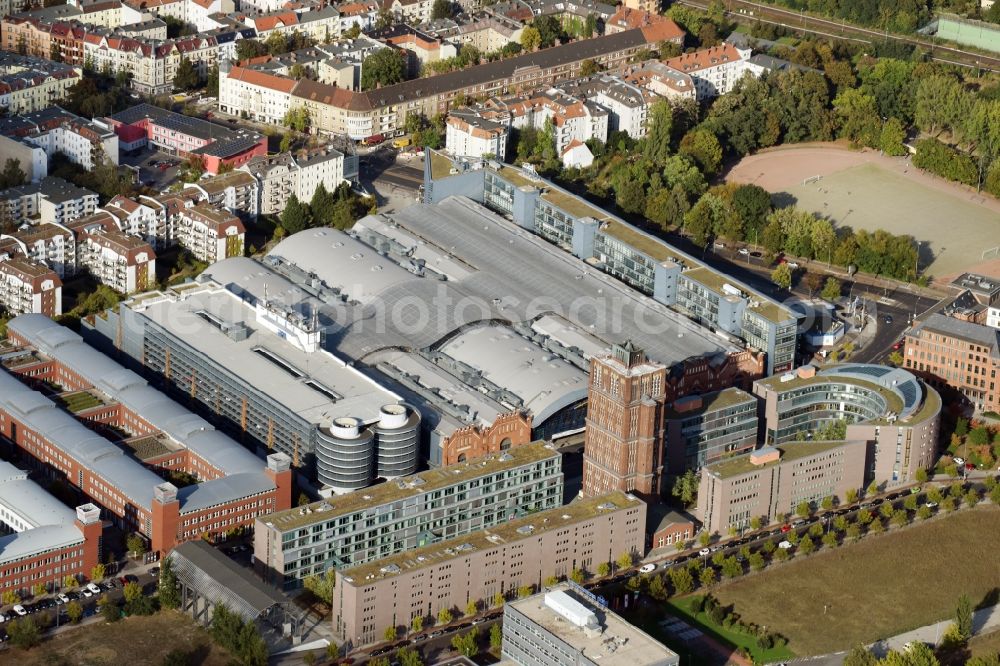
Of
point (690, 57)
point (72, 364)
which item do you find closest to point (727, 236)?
point (690, 57)

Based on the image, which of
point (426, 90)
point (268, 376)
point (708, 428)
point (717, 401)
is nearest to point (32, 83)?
point (426, 90)

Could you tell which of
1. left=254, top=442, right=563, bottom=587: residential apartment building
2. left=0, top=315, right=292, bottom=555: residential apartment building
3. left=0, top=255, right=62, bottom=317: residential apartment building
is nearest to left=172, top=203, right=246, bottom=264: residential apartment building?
left=0, top=255, right=62, bottom=317: residential apartment building

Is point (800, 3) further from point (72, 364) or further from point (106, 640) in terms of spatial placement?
point (106, 640)

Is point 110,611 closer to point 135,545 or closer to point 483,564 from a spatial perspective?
point 135,545

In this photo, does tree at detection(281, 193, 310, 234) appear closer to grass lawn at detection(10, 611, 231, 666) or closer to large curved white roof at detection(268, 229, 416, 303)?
large curved white roof at detection(268, 229, 416, 303)

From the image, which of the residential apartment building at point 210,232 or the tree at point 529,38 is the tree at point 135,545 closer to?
the residential apartment building at point 210,232
